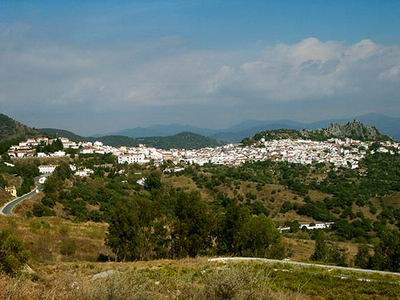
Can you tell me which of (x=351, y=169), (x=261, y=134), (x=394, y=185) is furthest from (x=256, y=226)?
(x=261, y=134)

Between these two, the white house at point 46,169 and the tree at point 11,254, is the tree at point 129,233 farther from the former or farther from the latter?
the white house at point 46,169

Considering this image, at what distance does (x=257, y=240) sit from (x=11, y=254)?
720 inches

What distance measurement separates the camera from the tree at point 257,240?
2883 cm

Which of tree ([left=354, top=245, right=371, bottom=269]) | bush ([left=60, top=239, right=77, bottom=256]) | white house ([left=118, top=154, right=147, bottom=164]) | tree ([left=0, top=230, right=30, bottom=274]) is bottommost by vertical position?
tree ([left=354, top=245, right=371, bottom=269])

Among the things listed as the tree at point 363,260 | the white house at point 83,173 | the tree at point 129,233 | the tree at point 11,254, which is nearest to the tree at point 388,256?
the tree at point 363,260

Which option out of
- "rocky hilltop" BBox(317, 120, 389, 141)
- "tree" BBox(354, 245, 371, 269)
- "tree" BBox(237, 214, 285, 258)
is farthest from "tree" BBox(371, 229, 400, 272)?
"rocky hilltop" BBox(317, 120, 389, 141)

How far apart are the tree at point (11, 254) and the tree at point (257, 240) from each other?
16596 mm

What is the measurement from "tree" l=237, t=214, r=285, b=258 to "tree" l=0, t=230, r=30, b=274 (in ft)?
54.5

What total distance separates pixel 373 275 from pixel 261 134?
565 ft

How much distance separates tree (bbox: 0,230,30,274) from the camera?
1285cm

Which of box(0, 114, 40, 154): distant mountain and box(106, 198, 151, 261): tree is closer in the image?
box(106, 198, 151, 261): tree

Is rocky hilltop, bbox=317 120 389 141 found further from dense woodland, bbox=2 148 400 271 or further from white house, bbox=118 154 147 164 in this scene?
white house, bbox=118 154 147 164

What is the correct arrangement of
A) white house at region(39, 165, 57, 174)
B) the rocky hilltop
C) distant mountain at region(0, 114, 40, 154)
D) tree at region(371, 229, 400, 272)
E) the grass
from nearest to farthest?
the grass, tree at region(371, 229, 400, 272), white house at region(39, 165, 57, 174), distant mountain at region(0, 114, 40, 154), the rocky hilltop

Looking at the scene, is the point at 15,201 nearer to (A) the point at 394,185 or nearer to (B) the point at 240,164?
(A) the point at 394,185
